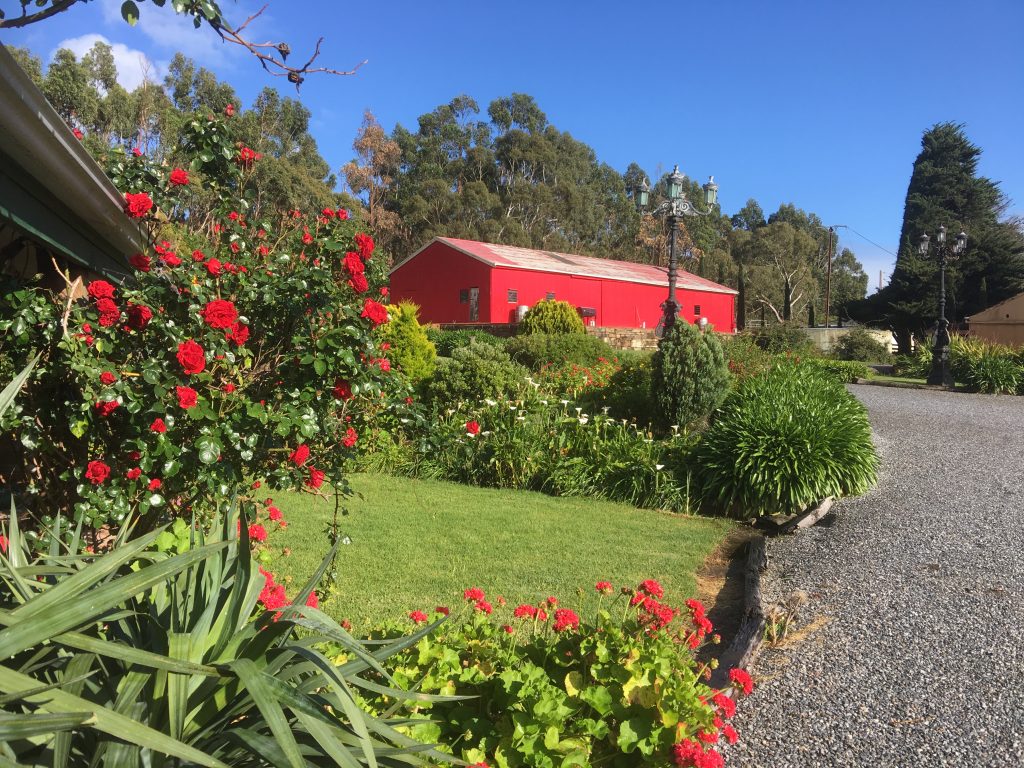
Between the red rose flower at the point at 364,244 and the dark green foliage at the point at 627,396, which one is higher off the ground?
the red rose flower at the point at 364,244

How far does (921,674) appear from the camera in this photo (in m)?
3.58

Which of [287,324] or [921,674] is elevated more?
[287,324]

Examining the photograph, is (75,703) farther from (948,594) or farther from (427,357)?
(427,357)

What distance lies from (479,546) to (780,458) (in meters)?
3.38

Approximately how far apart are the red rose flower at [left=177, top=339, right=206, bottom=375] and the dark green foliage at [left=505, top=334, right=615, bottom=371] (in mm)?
11931

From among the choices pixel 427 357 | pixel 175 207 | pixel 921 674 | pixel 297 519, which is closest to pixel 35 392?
pixel 175 207

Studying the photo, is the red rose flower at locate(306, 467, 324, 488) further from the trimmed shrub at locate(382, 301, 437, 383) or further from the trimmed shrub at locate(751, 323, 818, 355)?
the trimmed shrub at locate(751, 323, 818, 355)

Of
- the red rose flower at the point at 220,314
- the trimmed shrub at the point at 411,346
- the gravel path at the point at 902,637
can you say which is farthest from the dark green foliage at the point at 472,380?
the red rose flower at the point at 220,314

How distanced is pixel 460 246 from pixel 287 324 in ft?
82.0

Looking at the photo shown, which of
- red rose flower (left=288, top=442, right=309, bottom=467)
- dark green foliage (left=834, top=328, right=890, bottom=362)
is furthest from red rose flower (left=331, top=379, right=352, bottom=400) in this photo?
dark green foliage (left=834, top=328, right=890, bottom=362)

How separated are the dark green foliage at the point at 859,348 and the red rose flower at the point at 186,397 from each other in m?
31.1

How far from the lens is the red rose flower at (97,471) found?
2983mm

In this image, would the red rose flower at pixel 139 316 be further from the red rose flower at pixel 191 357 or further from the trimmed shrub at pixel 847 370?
the trimmed shrub at pixel 847 370

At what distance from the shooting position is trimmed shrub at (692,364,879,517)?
274 inches
